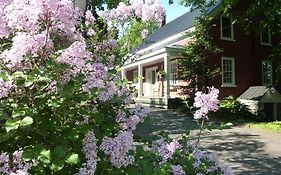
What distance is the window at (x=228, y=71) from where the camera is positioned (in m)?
24.2

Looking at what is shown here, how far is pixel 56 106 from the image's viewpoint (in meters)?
2.19

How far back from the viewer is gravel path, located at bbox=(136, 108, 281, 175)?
8836mm

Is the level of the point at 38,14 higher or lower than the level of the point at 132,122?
higher

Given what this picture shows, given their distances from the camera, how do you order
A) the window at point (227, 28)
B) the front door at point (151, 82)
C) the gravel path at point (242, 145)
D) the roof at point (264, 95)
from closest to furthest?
the gravel path at point (242, 145) < the roof at point (264, 95) < the window at point (227, 28) < the front door at point (151, 82)

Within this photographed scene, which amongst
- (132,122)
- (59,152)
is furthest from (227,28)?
(59,152)

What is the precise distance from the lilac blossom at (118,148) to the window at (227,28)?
22.7 metres

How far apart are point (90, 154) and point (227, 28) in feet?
76.7

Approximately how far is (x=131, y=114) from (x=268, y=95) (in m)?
20.1

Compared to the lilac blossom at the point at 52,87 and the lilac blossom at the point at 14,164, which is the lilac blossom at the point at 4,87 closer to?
the lilac blossom at the point at 52,87

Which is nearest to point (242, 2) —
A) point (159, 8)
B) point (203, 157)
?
point (159, 8)

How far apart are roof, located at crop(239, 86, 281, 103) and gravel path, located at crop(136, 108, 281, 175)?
19.2 ft

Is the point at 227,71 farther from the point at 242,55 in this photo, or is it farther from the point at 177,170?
the point at 177,170

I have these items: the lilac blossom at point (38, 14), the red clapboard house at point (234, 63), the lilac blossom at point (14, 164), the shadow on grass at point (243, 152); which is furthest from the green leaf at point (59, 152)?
the red clapboard house at point (234, 63)

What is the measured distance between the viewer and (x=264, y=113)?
2080 cm
